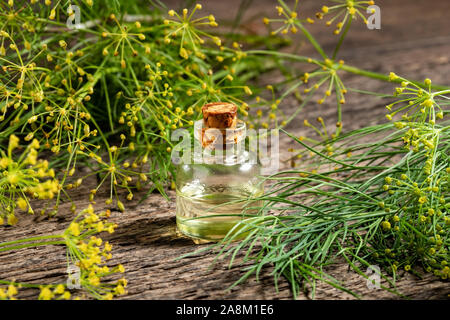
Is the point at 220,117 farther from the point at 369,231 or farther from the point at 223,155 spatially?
the point at 369,231

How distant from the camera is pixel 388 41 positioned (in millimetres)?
1595

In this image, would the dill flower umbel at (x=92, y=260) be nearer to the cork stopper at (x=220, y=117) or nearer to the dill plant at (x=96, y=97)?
the dill plant at (x=96, y=97)

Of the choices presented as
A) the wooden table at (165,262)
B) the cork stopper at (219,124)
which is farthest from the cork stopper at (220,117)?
the wooden table at (165,262)

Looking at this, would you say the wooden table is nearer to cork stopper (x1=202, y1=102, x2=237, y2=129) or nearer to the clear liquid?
the clear liquid

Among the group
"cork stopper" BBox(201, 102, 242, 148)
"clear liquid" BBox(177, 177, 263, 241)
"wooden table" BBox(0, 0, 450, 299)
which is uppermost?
"cork stopper" BBox(201, 102, 242, 148)

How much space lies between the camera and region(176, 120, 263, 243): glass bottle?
749mm

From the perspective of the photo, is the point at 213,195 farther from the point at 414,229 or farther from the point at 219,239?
the point at 414,229

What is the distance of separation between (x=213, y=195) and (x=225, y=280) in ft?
0.40

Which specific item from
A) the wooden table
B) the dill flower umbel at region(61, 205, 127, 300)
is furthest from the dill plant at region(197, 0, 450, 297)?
the dill flower umbel at region(61, 205, 127, 300)

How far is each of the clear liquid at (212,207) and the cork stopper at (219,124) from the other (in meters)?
0.06

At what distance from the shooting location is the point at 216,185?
0.77 meters
